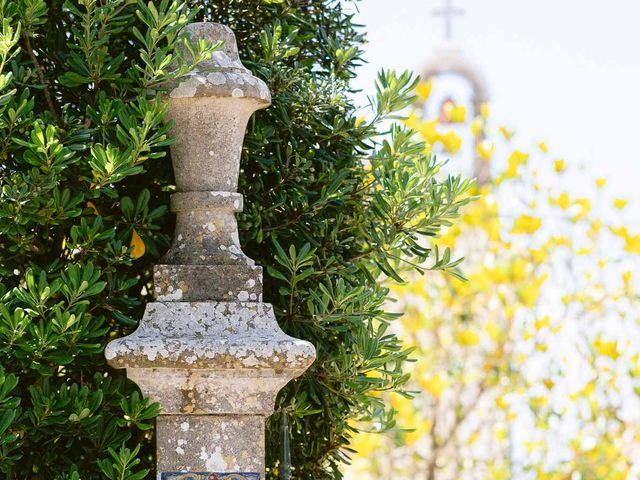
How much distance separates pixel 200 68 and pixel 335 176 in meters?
0.54

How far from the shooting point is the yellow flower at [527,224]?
567cm

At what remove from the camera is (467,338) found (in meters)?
5.62

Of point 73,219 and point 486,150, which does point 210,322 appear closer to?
point 73,219

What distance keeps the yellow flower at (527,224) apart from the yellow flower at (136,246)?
3325 millimetres

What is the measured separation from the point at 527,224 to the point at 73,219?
349 centimetres

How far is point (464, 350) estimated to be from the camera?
5723 mm

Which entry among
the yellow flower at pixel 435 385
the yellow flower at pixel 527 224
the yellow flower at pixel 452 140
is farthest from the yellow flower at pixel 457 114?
the yellow flower at pixel 435 385

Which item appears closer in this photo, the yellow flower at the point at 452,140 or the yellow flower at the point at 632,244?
the yellow flower at the point at 632,244

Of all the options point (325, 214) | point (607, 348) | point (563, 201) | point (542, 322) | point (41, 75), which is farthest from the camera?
point (563, 201)

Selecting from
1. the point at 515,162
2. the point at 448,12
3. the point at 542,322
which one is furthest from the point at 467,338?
the point at 448,12

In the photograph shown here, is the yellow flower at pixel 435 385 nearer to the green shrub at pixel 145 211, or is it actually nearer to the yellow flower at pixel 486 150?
the yellow flower at pixel 486 150

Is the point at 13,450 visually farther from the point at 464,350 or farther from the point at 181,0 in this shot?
the point at 464,350

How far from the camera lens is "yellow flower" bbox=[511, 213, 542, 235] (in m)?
5.67

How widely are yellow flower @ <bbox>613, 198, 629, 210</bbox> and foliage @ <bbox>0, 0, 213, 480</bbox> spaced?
3.52m
